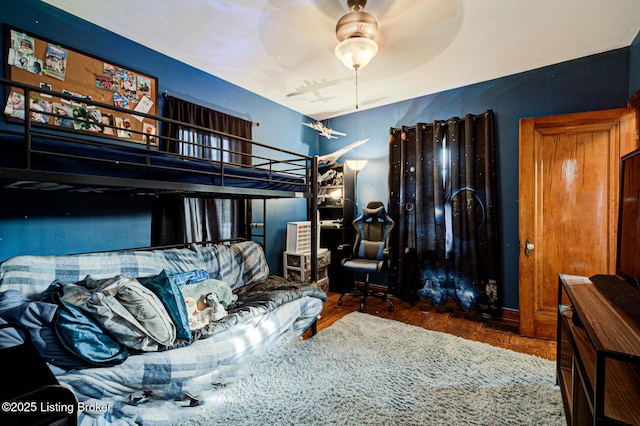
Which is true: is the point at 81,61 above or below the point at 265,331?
above

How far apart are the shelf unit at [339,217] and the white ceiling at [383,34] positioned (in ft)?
4.23

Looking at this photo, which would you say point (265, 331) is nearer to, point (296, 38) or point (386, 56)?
point (296, 38)

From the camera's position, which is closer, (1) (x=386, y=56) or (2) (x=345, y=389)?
(2) (x=345, y=389)

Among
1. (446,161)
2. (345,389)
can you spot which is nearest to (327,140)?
(446,161)

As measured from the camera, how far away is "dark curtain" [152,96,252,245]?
2.59m

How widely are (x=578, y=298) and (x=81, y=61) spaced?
3462mm

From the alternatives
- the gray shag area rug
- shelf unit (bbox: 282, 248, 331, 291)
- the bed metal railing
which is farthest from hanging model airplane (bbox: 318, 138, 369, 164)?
the gray shag area rug

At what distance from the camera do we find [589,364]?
45.7 inches

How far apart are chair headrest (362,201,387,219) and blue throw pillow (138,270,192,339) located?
8.14 ft

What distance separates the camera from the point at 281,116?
12.6ft

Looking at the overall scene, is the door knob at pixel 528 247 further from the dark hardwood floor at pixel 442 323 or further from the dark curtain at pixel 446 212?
the dark hardwood floor at pixel 442 323

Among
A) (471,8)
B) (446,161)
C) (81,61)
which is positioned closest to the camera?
(471,8)

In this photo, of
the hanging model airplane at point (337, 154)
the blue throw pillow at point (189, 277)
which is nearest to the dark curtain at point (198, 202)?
the blue throw pillow at point (189, 277)

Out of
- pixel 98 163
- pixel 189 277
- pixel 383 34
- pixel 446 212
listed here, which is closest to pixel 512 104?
pixel 446 212
